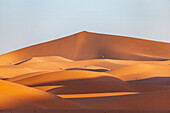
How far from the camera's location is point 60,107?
9875 millimetres

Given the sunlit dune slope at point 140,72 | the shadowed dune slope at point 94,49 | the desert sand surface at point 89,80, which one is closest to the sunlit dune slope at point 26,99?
the desert sand surface at point 89,80

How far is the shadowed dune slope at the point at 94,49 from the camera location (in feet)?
167

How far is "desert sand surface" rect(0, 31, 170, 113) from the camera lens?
999 centimetres

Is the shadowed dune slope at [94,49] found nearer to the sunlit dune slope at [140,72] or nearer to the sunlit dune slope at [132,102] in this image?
the sunlit dune slope at [140,72]

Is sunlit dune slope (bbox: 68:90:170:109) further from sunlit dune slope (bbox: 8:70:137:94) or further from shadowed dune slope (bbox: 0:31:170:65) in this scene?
shadowed dune slope (bbox: 0:31:170:65)

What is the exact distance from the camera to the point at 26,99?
9852mm

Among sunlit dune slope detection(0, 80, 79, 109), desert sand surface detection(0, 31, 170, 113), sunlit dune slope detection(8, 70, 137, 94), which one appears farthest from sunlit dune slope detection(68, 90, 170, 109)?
sunlit dune slope detection(8, 70, 137, 94)

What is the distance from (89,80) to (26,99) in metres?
7.77

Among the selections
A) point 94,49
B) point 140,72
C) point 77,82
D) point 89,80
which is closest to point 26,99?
point 77,82

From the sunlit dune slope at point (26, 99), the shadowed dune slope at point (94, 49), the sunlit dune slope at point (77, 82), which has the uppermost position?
the sunlit dune slope at point (26, 99)

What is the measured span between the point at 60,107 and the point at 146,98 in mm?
3710

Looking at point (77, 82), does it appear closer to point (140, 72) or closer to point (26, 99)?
point (26, 99)

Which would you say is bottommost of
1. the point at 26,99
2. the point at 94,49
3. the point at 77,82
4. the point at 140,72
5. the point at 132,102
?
the point at 94,49

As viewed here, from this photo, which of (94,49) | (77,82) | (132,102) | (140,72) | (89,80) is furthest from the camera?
(94,49)
